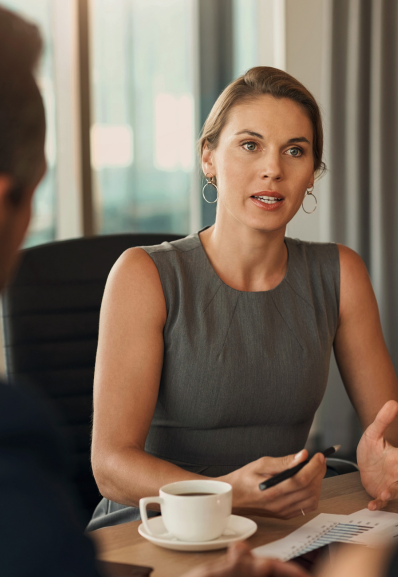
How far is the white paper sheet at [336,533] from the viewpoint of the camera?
0.81m

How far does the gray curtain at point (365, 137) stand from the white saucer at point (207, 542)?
1.86 meters

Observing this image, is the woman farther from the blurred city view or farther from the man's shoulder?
the blurred city view

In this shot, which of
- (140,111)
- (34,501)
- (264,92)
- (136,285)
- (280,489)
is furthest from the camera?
(140,111)

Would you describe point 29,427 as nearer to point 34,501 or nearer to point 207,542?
point 34,501

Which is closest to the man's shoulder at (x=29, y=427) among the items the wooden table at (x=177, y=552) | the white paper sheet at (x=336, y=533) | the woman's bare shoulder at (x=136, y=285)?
the wooden table at (x=177, y=552)

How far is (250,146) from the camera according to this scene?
1.39 m

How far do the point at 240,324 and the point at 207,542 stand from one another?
637 mm

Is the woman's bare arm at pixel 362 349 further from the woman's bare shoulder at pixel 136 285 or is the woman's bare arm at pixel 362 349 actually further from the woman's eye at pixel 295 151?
the woman's bare shoulder at pixel 136 285

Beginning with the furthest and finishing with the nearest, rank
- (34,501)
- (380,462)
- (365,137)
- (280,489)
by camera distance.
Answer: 1. (365,137)
2. (380,462)
3. (280,489)
4. (34,501)

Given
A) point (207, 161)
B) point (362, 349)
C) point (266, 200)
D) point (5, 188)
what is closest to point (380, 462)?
point (362, 349)

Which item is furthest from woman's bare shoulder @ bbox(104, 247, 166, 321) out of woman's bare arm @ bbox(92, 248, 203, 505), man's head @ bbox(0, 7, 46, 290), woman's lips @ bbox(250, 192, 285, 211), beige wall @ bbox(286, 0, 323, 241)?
beige wall @ bbox(286, 0, 323, 241)

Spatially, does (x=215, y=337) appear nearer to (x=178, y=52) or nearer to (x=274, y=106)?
(x=274, y=106)

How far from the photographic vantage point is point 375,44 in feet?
8.36

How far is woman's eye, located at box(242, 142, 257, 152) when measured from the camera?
54.8 inches
